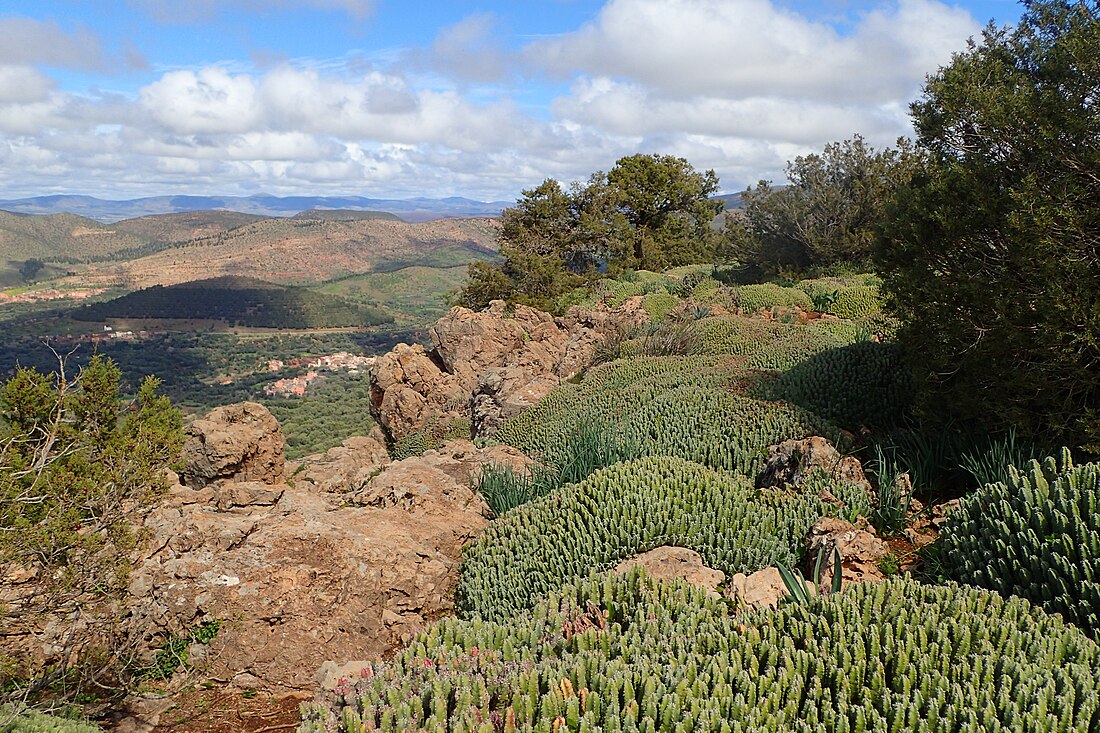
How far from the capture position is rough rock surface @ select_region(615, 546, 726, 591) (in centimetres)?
390

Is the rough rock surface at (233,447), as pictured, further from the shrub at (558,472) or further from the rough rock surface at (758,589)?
the rough rock surface at (758,589)

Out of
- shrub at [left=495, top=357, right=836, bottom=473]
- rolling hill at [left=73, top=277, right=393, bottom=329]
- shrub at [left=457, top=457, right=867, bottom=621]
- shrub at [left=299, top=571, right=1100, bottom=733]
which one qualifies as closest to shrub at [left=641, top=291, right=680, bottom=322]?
shrub at [left=495, top=357, right=836, bottom=473]

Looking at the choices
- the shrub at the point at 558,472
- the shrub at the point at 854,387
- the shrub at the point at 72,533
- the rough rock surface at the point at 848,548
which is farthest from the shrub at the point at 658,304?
the shrub at the point at 72,533

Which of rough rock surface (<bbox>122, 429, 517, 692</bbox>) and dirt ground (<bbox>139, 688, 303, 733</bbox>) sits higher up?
rough rock surface (<bbox>122, 429, 517, 692</bbox>)

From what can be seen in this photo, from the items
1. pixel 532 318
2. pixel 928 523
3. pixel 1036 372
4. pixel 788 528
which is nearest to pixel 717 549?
pixel 788 528

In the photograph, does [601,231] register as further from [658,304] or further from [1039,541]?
[1039,541]

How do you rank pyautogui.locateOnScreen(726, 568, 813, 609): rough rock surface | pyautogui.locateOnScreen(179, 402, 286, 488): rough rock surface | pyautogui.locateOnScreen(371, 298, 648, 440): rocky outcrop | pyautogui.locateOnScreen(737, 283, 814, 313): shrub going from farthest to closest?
pyautogui.locateOnScreen(737, 283, 814, 313): shrub → pyautogui.locateOnScreen(371, 298, 648, 440): rocky outcrop → pyautogui.locateOnScreen(179, 402, 286, 488): rough rock surface → pyautogui.locateOnScreen(726, 568, 813, 609): rough rock surface

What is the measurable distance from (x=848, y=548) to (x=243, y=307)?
127 metres

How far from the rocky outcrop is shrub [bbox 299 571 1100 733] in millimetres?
9325

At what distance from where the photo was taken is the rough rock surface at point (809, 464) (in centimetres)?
521

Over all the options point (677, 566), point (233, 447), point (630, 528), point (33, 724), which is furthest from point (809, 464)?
point (233, 447)

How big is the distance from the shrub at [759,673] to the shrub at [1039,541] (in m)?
0.34

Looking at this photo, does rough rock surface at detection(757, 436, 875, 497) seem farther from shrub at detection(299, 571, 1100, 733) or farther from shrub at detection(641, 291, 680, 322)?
shrub at detection(641, 291, 680, 322)

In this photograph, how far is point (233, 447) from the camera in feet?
28.1
